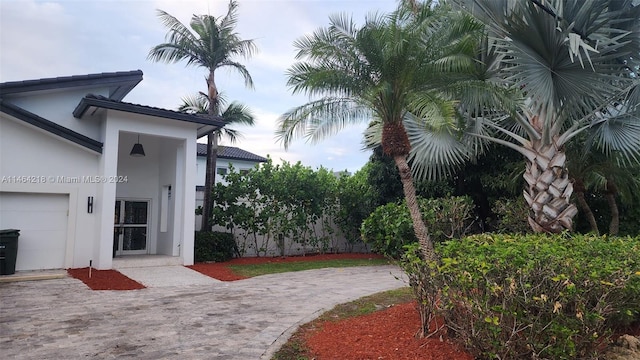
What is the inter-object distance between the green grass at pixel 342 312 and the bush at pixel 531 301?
1.64 meters

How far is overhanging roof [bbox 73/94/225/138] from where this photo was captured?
10.4 meters

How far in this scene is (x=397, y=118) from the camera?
23.5ft

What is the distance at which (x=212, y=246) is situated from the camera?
12.6 metres

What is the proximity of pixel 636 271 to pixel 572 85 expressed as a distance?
3.48 metres

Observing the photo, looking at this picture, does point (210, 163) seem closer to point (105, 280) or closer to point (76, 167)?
point (76, 167)

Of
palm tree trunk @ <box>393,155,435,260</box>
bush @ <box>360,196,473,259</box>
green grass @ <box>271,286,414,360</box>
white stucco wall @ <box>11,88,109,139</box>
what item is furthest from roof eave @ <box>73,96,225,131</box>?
green grass @ <box>271,286,414,360</box>

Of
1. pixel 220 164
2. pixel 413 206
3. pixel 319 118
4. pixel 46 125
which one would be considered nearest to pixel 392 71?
pixel 319 118

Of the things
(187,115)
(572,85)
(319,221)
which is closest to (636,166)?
(572,85)

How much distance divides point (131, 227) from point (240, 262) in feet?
12.8

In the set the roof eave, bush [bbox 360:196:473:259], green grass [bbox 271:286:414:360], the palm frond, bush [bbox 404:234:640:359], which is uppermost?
the roof eave

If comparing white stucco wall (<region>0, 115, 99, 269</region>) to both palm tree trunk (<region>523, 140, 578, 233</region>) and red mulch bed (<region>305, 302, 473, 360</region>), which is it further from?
palm tree trunk (<region>523, 140, 578, 233</region>)

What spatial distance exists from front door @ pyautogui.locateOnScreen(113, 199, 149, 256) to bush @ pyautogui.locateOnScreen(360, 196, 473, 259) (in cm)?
747

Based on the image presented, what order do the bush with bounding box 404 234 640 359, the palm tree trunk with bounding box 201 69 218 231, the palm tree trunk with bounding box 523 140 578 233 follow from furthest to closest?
the palm tree trunk with bounding box 201 69 218 231
the palm tree trunk with bounding box 523 140 578 233
the bush with bounding box 404 234 640 359

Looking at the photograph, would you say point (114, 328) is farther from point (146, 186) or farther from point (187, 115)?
point (146, 186)
